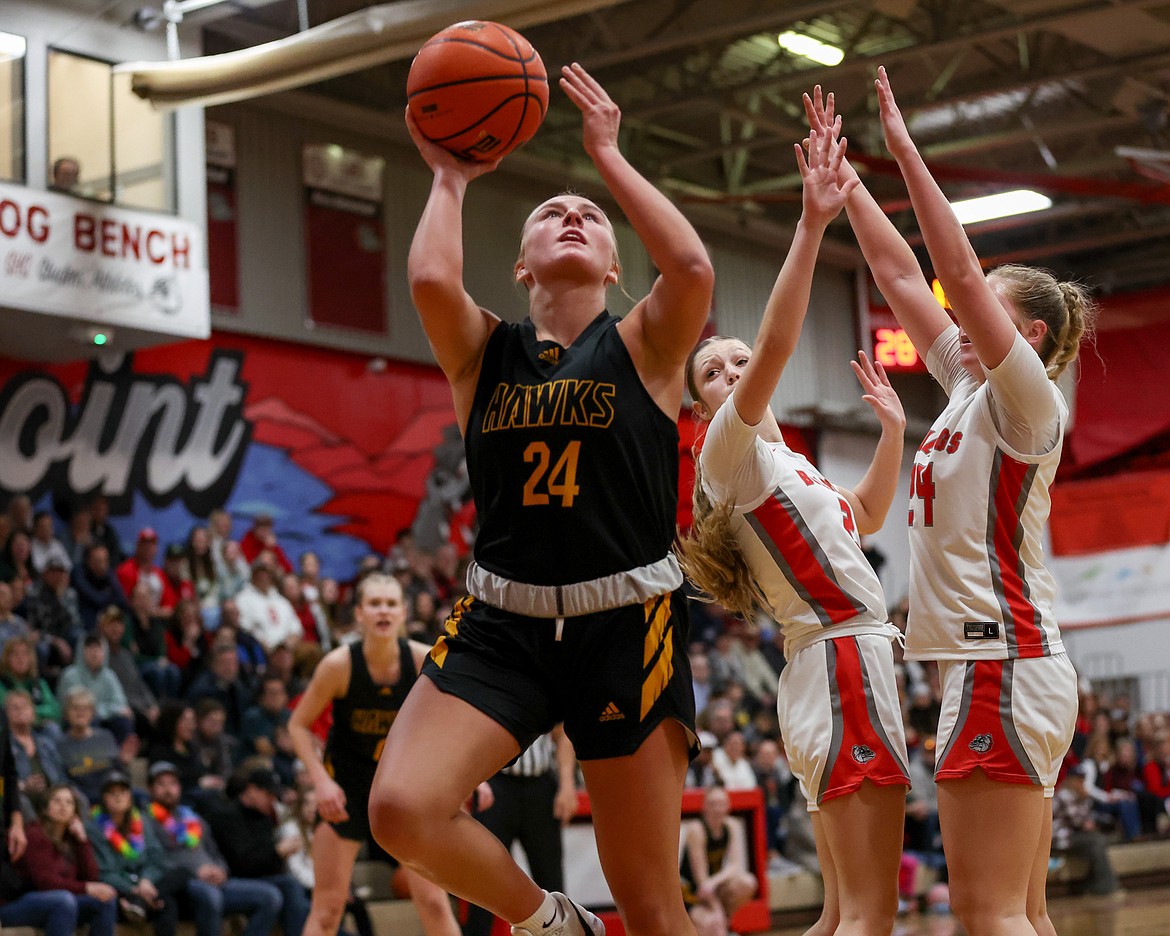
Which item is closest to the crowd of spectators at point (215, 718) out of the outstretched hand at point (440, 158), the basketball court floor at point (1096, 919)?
the basketball court floor at point (1096, 919)

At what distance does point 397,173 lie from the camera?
17.9m

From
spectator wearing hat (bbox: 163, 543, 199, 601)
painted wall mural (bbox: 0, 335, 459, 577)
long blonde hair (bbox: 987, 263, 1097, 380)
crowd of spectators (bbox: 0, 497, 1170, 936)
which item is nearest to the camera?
long blonde hair (bbox: 987, 263, 1097, 380)

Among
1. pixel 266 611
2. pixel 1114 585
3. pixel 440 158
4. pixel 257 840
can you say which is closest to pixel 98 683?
pixel 257 840

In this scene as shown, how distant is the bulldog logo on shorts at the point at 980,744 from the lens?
3766 mm

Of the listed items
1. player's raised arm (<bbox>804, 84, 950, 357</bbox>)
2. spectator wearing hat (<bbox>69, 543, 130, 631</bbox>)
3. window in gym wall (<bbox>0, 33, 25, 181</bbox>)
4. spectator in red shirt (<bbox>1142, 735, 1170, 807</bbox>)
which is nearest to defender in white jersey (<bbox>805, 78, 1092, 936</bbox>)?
player's raised arm (<bbox>804, 84, 950, 357</bbox>)

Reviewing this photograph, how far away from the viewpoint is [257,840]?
33.0 feet

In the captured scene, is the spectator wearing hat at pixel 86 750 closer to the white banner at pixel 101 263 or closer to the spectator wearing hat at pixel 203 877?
the spectator wearing hat at pixel 203 877

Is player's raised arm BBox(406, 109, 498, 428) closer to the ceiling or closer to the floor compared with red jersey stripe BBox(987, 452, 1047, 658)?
closer to the ceiling

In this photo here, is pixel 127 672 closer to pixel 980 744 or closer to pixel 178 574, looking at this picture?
pixel 178 574

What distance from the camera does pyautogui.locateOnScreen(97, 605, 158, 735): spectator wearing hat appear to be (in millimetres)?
11555

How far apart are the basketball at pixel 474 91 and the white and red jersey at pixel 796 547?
41.1 inches

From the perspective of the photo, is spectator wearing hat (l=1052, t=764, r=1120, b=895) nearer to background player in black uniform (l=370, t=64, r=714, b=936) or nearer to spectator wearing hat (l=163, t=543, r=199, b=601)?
spectator wearing hat (l=163, t=543, r=199, b=601)

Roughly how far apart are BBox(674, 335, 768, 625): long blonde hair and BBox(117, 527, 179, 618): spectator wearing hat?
31.5 feet

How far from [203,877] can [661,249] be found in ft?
23.6
